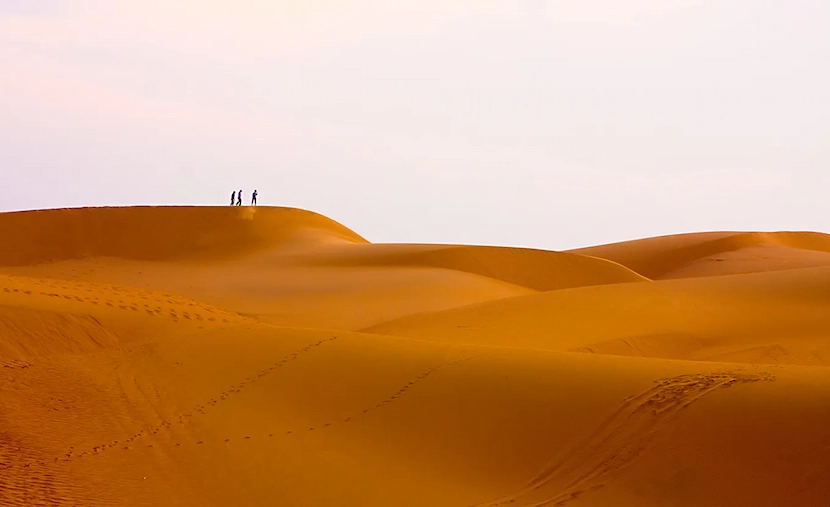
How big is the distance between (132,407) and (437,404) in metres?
3.86

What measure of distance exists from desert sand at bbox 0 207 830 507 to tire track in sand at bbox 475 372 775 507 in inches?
1.0

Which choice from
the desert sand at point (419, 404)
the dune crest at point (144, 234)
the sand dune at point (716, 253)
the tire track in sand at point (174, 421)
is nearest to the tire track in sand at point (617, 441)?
the desert sand at point (419, 404)

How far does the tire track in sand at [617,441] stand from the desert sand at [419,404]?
2cm

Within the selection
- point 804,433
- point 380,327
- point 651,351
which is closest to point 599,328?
point 651,351

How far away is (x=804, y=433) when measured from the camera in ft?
27.6

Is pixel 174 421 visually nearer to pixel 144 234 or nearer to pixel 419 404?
pixel 419 404

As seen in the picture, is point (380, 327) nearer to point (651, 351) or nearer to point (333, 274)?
point (651, 351)

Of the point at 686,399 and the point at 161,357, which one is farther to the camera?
the point at 161,357

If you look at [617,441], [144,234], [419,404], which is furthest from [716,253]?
[617,441]

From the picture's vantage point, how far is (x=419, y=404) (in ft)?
36.0

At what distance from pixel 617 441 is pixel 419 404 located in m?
2.74

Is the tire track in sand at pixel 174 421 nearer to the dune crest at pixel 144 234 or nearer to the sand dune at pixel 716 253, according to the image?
the dune crest at pixel 144 234

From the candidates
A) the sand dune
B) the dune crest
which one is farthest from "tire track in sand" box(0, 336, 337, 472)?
the sand dune

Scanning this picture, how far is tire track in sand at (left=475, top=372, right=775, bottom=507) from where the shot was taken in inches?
341
